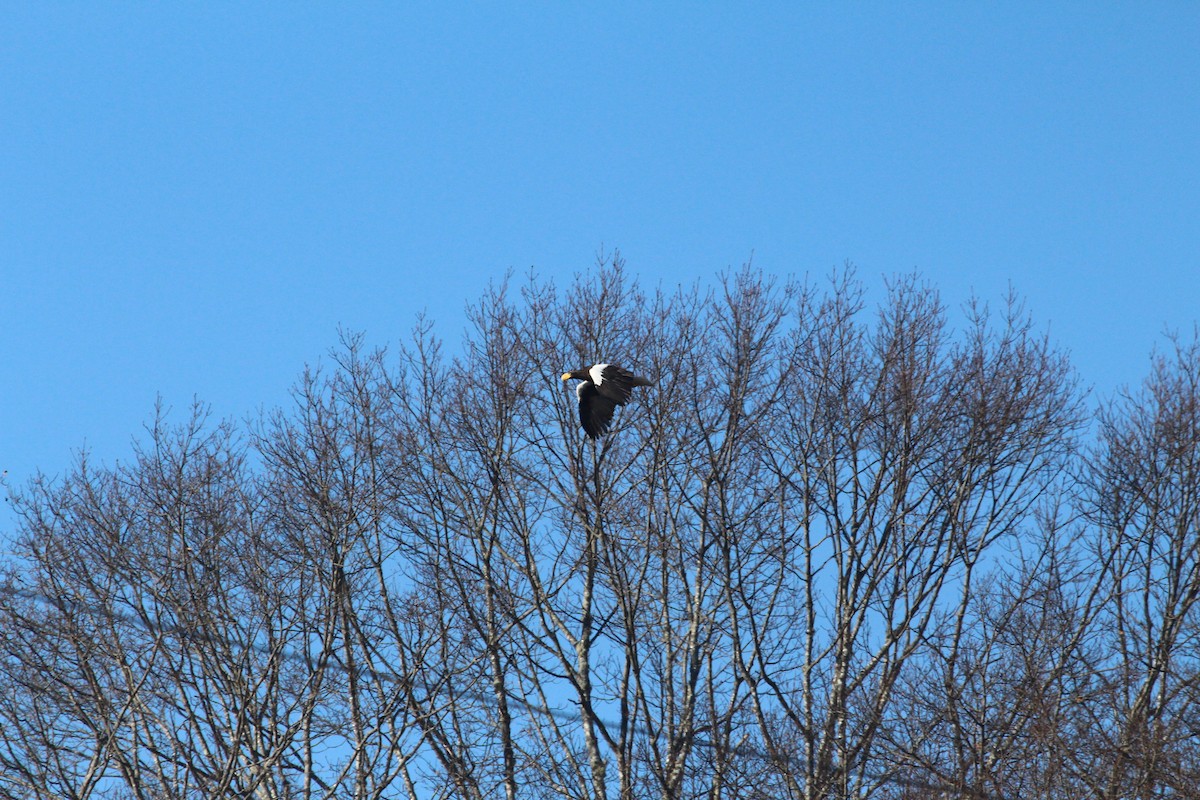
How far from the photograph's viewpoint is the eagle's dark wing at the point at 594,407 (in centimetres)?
1470

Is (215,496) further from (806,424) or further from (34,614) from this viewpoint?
(806,424)

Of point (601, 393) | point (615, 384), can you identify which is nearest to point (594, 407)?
point (601, 393)

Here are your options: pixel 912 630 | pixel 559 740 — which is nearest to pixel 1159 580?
pixel 912 630

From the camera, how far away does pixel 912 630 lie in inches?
631

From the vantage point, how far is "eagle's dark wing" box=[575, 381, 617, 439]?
1470 cm

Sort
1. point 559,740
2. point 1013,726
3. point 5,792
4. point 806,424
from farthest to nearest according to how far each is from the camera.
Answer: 1. point 806,424
2. point 559,740
3. point 1013,726
4. point 5,792

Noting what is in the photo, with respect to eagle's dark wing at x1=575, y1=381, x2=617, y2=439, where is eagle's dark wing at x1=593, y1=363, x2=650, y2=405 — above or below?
above

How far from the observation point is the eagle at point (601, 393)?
580 inches

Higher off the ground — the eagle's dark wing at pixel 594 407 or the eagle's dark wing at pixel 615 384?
the eagle's dark wing at pixel 615 384

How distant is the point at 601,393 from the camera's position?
14758 millimetres

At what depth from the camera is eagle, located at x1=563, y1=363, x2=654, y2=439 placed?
1473cm

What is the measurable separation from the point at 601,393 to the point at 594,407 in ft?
0.53

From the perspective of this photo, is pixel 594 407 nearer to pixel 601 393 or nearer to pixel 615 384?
pixel 601 393

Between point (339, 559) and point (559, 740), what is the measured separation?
140 inches
